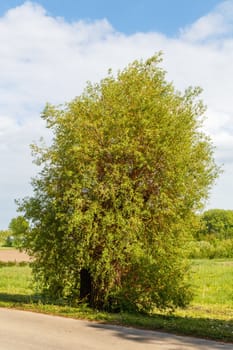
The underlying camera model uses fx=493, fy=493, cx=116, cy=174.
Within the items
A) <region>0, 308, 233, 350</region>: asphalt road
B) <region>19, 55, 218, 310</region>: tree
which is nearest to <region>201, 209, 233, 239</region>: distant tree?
<region>19, 55, 218, 310</region>: tree

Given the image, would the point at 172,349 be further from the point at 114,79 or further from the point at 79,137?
the point at 114,79

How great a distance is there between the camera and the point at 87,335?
11336 millimetres

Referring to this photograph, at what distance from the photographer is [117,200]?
1734cm

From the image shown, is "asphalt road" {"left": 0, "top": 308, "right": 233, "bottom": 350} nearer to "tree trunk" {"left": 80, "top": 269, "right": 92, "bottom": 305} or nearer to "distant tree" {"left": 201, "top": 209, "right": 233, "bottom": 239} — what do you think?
"tree trunk" {"left": 80, "top": 269, "right": 92, "bottom": 305}

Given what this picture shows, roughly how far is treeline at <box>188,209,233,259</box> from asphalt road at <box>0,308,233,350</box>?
26.0 feet

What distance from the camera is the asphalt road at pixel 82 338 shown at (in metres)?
10.0

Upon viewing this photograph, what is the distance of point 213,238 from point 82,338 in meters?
86.6

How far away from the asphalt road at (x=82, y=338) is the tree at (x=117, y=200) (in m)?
4.56

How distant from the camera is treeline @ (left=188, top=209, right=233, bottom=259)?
20.5 m

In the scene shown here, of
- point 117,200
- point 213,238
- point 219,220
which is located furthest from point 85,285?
point 219,220

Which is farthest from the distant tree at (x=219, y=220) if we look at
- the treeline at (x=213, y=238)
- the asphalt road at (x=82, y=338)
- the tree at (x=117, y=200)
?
the asphalt road at (x=82, y=338)

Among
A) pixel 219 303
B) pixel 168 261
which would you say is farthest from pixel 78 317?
pixel 219 303

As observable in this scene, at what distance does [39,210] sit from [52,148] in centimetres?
245

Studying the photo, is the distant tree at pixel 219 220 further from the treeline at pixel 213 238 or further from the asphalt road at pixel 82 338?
the asphalt road at pixel 82 338
